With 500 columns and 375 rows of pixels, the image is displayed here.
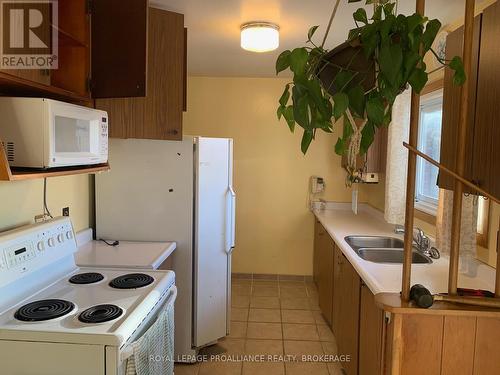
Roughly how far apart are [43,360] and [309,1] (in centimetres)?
220

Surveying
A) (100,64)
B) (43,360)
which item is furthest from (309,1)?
(43,360)

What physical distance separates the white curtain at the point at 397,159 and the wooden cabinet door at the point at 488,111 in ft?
5.52

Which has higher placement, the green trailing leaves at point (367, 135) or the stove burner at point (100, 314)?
the green trailing leaves at point (367, 135)

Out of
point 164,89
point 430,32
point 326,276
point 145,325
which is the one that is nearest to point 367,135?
point 430,32

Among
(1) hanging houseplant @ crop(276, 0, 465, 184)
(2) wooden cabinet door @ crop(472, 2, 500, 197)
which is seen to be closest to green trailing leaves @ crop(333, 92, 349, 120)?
(1) hanging houseplant @ crop(276, 0, 465, 184)

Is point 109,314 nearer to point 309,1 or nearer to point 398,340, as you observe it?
point 398,340

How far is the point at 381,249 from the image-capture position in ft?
9.84

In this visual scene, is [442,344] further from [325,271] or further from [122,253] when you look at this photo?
[325,271]

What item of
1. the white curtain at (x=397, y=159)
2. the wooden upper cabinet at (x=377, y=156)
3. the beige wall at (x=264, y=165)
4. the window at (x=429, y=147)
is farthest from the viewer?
the beige wall at (x=264, y=165)

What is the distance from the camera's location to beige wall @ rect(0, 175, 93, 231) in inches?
78.9

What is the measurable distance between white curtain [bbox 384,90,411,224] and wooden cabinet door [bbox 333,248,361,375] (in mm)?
650

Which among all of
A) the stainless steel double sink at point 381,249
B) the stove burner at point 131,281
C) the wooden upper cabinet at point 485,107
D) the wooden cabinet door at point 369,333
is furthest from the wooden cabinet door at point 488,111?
the stove burner at point 131,281

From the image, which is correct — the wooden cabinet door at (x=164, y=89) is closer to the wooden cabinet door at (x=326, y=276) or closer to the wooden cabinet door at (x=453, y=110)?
the wooden cabinet door at (x=453, y=110)

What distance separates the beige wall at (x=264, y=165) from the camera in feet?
15.7
